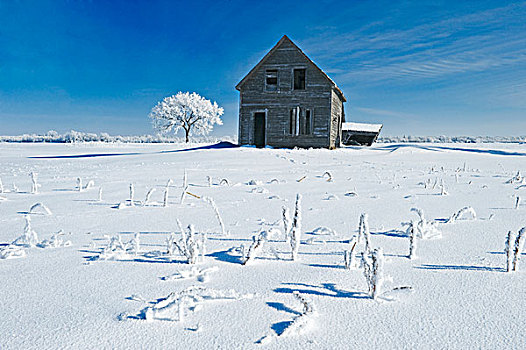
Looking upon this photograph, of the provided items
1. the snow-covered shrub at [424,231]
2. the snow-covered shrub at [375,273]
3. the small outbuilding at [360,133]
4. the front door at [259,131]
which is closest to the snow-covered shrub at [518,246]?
the snow-covered shrub at [424,231]

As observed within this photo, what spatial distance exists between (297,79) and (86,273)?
1841cm

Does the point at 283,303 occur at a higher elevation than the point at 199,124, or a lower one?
lower

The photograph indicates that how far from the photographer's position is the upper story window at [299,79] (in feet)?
61.7

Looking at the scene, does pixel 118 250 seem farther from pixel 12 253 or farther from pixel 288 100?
pixel 288 100

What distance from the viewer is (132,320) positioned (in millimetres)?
1259

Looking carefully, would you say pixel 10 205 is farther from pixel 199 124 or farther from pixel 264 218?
pixel 199 124

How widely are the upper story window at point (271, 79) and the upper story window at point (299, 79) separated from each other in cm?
107

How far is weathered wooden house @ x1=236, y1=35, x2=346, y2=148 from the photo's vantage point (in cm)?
1841

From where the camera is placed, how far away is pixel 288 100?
1881 cm

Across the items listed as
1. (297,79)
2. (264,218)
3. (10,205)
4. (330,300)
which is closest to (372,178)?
(264,218)

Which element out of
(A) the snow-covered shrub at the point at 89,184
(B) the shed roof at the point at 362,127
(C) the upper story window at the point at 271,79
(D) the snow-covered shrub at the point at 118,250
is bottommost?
(D) the snow-covered shrub at the point at 118,250

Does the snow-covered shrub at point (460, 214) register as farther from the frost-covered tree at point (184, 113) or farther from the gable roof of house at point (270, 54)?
the frost-covered tree at point (184, 113)

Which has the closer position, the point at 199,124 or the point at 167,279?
the point at 167,279

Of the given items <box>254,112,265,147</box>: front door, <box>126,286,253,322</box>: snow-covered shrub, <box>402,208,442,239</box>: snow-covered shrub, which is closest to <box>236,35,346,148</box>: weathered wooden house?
<box>254,112,265,147</box>: front door
